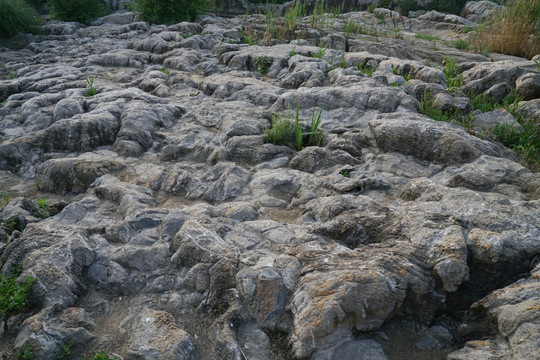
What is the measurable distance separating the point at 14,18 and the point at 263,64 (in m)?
11.6

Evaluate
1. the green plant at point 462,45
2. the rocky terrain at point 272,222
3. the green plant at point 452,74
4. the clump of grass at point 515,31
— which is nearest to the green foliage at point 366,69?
the rocky terrain at point 272,222

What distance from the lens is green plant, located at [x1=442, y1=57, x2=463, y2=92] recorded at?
7556 millimetres

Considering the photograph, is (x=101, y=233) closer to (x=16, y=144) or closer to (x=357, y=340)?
(x=357, y=340)

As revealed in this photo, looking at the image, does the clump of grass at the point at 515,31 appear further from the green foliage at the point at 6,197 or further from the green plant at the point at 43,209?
the green foliage at the point at 6,197

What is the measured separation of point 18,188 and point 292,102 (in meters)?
4.44

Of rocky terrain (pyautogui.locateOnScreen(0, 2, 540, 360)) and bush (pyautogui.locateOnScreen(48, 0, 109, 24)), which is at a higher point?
bush (pyautogui.locateOnScreen(48, 0, 109, 24))

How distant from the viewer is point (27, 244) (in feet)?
12.3

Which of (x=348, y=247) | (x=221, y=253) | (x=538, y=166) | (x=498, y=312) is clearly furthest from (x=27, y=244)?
(x=538, y=166)

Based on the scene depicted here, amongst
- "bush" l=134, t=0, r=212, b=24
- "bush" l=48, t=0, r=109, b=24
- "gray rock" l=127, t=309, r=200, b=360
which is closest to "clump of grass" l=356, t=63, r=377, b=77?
"gray rock" l=127, t=309, r=200, b=360

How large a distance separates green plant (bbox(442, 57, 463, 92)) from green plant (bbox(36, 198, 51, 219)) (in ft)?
21.9

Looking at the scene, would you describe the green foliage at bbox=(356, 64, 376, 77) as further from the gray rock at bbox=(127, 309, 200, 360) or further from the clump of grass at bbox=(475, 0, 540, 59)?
the gray rock at bbox=(127, 309, 200, 360)

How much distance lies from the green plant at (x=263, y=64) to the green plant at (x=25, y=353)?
732cm

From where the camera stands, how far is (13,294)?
3.24 metres

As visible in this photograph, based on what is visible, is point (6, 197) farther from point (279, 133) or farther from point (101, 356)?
point (279, 133)
